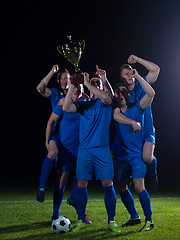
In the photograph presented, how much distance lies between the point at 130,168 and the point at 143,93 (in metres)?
0.98

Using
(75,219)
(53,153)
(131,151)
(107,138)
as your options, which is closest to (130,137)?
(131,151)

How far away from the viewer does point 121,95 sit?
4.40m

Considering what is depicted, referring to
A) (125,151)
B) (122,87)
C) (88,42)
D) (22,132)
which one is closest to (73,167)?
(125,151)

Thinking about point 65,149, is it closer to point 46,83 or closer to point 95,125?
point 95,125

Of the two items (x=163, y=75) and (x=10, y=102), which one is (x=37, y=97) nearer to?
(x=10, y=102)

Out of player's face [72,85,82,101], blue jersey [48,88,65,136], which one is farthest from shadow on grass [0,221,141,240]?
player's face [72,85,82,101]

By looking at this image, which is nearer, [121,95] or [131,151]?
[131,151]

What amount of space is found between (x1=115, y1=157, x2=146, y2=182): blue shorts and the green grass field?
2.10ft

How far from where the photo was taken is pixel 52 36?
1178 cm

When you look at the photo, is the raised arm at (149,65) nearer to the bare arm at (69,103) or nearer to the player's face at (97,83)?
the player's face at (97,83)

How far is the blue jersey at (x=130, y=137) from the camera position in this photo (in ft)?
14.0

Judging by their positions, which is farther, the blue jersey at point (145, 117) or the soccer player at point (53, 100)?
the soccer player at point (53, 100)

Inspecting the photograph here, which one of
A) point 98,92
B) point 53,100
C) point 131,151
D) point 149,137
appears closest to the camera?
point 98,92

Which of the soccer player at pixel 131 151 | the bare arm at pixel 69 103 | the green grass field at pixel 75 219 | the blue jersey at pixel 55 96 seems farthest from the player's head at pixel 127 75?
the green grass field at pixel 75 219
